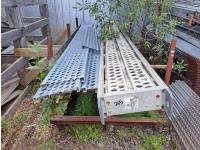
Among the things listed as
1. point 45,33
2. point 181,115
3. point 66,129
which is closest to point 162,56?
point 181,115

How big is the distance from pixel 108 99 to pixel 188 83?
1721 millimetres

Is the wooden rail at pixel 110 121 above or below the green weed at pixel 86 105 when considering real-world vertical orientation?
above

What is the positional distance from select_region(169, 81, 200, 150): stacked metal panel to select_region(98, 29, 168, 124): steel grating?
21cm

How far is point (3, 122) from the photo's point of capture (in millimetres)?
2693

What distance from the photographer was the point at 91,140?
2250mm

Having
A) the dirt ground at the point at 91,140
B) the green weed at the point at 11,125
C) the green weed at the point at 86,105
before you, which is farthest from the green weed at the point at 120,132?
the green weed at the point at 11,125

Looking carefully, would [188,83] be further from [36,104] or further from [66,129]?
[36,104]

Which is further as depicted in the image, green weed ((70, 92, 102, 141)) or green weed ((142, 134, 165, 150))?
green weed ((70, 92, 102, 141))

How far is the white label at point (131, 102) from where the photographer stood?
1697 mm

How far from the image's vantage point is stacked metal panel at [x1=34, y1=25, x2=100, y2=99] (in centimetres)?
214

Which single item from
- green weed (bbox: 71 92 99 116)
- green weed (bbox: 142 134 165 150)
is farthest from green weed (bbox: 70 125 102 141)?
green weed (bbox: 142 134 165 150)

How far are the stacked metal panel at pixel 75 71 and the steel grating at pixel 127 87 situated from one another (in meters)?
0.17

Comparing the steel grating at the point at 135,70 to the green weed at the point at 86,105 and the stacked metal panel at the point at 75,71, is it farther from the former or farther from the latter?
the green weed at the point at 86,105

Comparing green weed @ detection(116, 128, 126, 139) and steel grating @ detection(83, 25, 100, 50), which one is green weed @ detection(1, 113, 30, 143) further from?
steel grating @ detection(83, 25, 100, 50)
